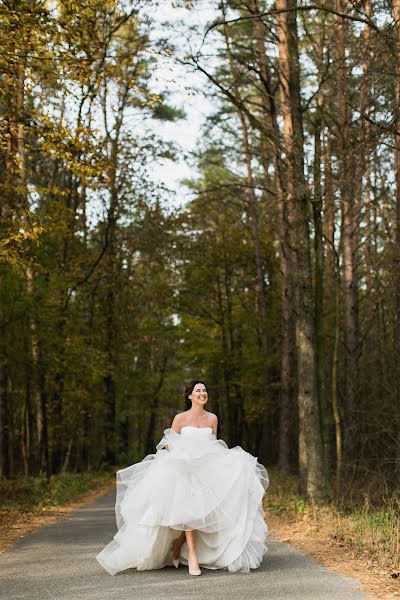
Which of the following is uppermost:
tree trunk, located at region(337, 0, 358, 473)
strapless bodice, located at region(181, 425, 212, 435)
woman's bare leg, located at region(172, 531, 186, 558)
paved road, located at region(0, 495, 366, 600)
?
tree trunk, located at region(337, 0, 358, 473)

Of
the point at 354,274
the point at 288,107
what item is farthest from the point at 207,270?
the point at 288,107

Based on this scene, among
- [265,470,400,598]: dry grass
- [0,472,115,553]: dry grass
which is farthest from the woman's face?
[0,472,115,553]: dry grass

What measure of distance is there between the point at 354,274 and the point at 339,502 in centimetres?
974

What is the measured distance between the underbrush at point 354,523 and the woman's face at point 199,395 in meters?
2.39

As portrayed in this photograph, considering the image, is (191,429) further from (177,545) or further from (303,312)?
(303,312)

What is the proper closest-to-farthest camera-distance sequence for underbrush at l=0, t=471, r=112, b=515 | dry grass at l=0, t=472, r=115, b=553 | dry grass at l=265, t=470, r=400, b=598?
dry grass at l=265, t=470, r=400, b=598 → dry grass at l=0, t=472, r=115, b=553 → underbrush at l=0, t=471, r=112, b=515

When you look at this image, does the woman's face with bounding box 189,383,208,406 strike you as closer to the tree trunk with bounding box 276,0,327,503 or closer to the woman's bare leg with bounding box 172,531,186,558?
the woman's bare leg with bounding box 172,531,186,558

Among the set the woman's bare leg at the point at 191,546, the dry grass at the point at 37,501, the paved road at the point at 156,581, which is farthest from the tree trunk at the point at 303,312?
the woman's bare leg at the point at 191,546

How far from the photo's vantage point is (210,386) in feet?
118

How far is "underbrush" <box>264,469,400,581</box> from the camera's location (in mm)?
8023

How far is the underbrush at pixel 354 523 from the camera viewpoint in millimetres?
8023

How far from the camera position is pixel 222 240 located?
111 ft

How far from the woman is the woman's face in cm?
28

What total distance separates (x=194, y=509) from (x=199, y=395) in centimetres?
122
